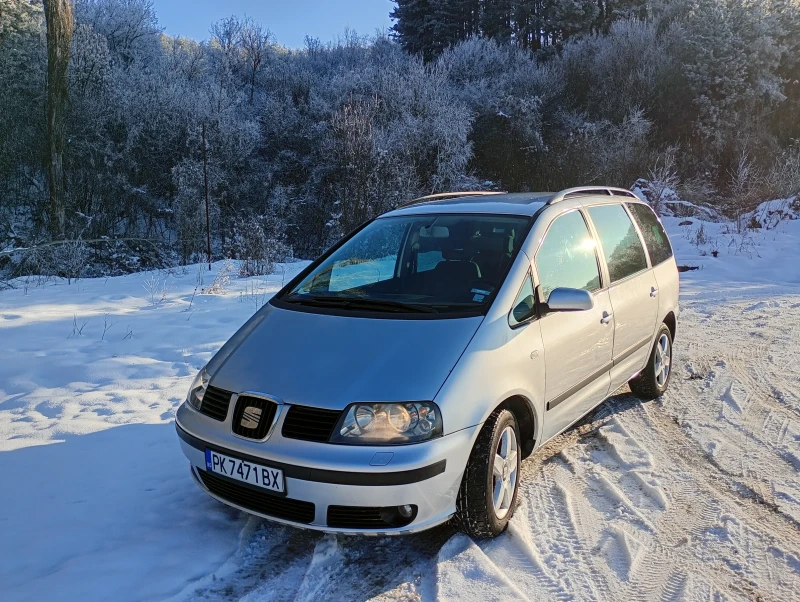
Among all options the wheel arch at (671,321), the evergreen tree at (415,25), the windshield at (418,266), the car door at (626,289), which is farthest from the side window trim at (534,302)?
the evergreen tree at (415,25)

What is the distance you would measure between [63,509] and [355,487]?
5.86 feet

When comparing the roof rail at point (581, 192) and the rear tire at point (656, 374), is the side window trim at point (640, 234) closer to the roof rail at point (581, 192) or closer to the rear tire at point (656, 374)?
the roof rail at point (581, 192)

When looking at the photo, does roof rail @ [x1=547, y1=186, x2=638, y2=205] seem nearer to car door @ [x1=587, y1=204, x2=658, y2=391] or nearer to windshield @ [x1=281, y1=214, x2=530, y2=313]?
car door @ [x1=587, y1=204, x2=658, y2=391]

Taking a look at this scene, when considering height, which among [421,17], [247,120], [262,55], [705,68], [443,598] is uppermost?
[421,17]

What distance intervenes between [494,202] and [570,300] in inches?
44.5

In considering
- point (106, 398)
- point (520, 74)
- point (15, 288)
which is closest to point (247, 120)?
point (520, 74)

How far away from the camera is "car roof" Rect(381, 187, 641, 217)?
398 centimetres

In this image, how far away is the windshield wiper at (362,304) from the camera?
3295 mm

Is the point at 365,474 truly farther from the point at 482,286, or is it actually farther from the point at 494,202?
the point at 494,202

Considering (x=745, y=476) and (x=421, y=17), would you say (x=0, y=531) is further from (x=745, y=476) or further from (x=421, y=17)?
(x=421, y=17)

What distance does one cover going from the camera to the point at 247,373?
119 inches

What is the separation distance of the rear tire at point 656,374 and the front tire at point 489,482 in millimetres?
2296

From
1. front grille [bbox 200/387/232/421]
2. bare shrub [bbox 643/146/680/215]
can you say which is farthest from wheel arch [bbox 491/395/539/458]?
bare shrub [bbox 643/146/680/215]

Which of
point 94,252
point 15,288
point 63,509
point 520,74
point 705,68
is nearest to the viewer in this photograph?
point 63,509
